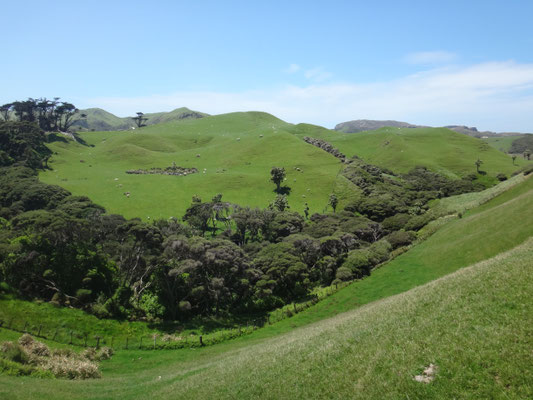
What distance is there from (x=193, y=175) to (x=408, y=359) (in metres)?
137

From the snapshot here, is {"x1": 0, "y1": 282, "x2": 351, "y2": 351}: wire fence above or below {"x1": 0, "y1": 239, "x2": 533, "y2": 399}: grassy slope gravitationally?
below

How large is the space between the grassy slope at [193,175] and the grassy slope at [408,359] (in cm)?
8481

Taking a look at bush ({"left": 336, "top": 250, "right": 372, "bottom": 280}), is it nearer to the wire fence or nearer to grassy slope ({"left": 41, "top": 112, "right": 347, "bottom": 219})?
the wire fence

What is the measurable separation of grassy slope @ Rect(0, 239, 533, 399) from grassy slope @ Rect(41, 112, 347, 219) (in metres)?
84.8

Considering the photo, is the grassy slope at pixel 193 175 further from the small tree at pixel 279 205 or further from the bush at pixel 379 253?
the bush at pixel 379 253

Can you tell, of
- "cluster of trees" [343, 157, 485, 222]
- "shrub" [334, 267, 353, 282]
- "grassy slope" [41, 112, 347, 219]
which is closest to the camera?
"shrub" [334, 267, 353, 282]

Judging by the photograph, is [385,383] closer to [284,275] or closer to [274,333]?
[274,333]

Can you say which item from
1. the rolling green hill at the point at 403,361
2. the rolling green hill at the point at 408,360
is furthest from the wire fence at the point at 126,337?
the rolling green hill at the point at 408,360

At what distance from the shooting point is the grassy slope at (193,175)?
114 m

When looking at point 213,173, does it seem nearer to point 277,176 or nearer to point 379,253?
point 277,176

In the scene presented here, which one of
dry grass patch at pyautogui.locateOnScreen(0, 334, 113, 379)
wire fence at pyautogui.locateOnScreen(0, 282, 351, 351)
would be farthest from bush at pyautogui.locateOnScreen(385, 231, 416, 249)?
dry grass patch at pyautogui.locateOnScreen(0, 334, 113, 379)

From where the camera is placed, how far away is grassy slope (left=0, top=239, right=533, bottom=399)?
12.9 metres

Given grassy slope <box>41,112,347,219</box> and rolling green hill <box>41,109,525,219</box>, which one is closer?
grassy slope <box>41,112,347,219</box>

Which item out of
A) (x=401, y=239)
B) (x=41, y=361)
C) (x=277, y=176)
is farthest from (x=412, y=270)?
(x=277, y=176)
